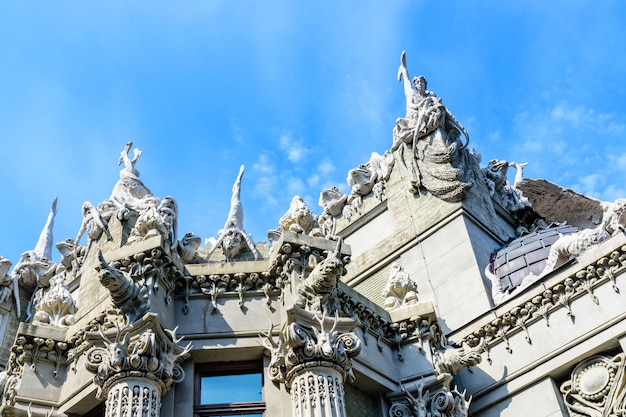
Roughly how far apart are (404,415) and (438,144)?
12.3 metres

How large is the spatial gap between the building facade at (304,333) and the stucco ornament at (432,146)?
3398 millimetres

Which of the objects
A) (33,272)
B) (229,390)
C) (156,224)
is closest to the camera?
(229,390)

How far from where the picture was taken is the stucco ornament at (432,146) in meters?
24.8

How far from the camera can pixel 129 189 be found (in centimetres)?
2328

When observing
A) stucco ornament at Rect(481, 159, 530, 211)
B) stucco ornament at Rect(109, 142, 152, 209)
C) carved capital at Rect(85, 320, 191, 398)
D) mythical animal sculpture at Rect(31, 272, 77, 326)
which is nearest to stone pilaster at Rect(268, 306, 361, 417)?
carved capital at Rect(85, 320, 191, 398)

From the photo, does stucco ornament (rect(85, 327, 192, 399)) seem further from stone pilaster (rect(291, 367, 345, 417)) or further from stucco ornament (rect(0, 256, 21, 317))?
stucco ornament (rect(0, 256, 21, 317))

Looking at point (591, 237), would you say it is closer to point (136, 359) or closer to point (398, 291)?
point (398, 291)

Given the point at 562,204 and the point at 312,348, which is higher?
the point at 562,204

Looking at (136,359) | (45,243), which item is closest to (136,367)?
(136,359)

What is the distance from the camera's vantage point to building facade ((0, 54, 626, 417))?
14.0m

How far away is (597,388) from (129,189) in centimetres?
1432

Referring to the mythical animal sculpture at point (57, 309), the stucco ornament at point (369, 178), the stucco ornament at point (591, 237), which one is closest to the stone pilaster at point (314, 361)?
the mythical animal sculpture at point (57, 309)

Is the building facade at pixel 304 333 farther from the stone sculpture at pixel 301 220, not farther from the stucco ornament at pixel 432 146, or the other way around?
the stucco ornament at pixel 432 146

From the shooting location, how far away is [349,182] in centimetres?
2845
